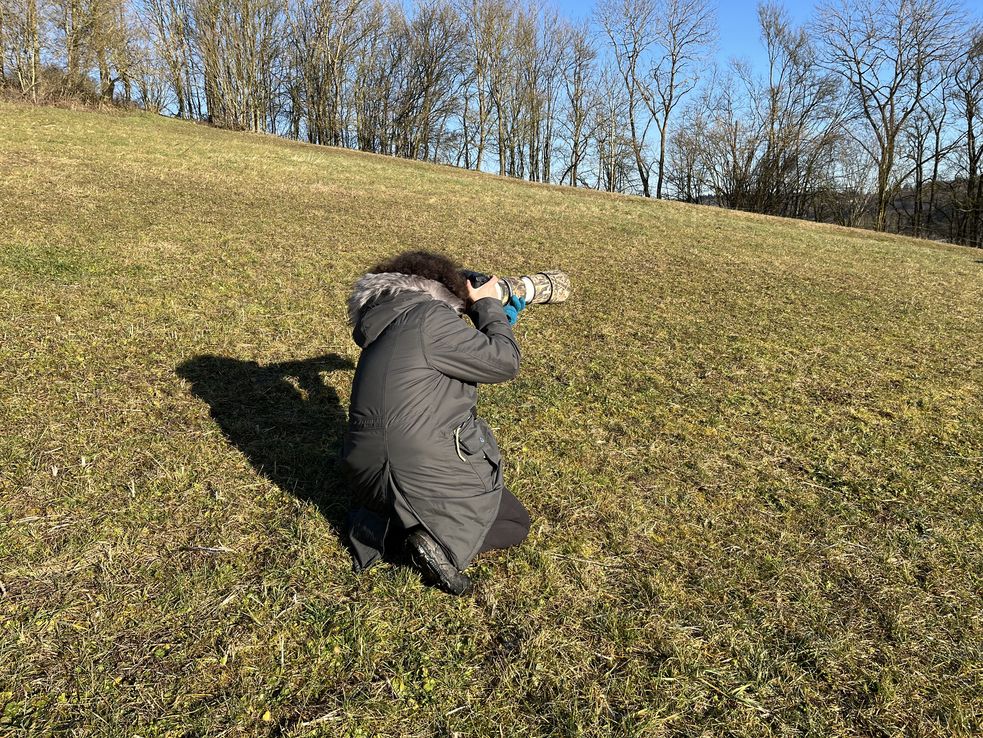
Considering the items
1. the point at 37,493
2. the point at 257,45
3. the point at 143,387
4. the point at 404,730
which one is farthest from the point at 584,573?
the point at 257,45

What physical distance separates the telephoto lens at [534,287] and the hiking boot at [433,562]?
1256mm

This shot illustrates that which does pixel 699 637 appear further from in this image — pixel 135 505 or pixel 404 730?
pixel 135 505

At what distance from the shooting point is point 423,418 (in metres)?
2.58

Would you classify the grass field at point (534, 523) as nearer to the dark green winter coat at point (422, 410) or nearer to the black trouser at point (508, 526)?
the black trouser at point (508, 526)

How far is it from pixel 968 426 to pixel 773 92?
150ft

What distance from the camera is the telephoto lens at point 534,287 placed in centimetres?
307

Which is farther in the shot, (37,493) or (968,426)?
(968,426)

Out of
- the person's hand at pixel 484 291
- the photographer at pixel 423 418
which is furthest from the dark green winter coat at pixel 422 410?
the person's hand at pixel 484 291

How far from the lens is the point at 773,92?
139 feet

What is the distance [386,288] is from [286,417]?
2.05 metres

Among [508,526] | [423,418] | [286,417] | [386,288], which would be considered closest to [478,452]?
[423,418]

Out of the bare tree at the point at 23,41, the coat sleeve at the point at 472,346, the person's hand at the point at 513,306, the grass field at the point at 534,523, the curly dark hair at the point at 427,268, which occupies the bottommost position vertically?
the grass field at the point at 534,523

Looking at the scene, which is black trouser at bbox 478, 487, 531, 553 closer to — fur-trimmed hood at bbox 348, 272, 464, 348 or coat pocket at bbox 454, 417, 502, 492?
coat pocket at bbox 454, 417, 502, 492

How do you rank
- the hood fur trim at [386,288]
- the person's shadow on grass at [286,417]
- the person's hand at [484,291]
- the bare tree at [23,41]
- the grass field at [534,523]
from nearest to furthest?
the grass field at [534,523], the hood fur trim at [386,288], the person's hand at [484,291], the person's shadow on grass at [286,417], the bare tree at [23,41]
